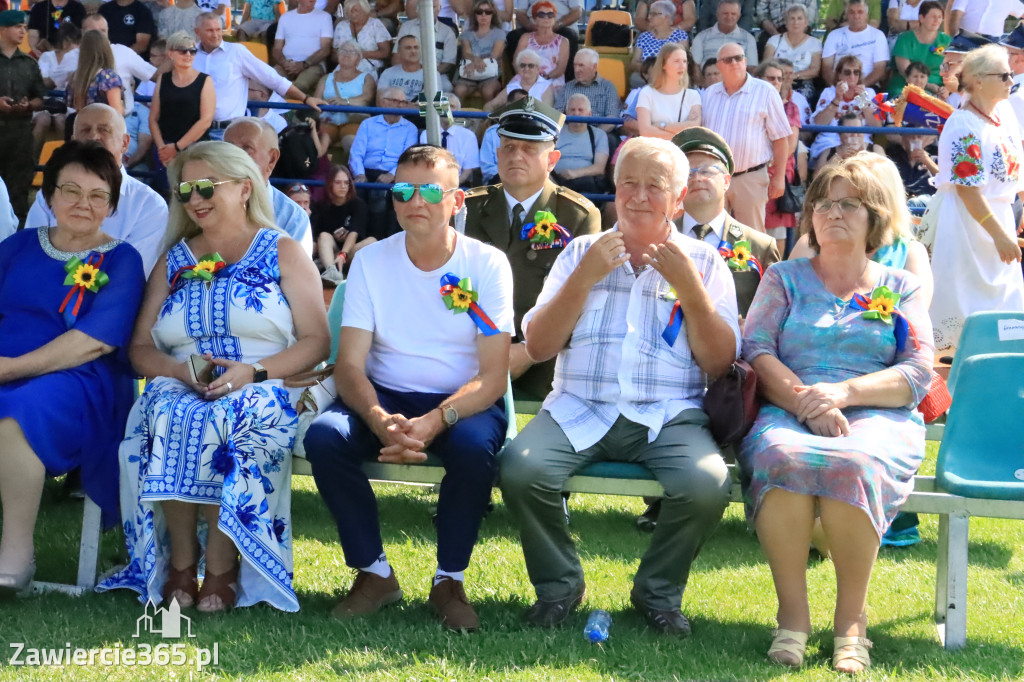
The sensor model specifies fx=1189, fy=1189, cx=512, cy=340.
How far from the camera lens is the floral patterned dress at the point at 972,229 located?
18.4 ft

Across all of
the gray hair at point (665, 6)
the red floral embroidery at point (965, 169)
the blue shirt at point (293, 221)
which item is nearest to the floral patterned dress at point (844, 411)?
the red floral embroidery at point (965, 169)

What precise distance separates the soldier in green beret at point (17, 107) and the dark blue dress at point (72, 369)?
544 cm

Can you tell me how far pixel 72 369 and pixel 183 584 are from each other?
872mm

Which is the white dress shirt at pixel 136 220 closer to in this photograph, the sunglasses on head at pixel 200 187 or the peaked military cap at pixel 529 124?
the sunglasses on head at pixel 200 187

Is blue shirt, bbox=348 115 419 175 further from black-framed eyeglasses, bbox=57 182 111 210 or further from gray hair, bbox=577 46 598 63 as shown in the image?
black-framed eyeglasses, bbox=57 182 111 210

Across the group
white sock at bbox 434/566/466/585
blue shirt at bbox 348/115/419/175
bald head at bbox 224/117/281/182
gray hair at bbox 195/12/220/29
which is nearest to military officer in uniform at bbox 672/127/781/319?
white sock at bbox 434/566/466/585

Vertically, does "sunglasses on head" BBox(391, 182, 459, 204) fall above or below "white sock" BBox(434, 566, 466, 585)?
above

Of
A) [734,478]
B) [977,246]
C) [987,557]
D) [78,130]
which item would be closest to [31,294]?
[78,130]

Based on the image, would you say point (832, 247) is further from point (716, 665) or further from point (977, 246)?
point (977, 246)

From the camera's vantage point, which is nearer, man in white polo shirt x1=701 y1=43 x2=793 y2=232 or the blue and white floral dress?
the blue and white floral dress

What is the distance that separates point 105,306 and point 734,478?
224 cm

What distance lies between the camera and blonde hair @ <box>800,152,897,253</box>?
3.84 meters

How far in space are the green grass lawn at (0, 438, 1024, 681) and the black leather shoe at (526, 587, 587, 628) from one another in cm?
5

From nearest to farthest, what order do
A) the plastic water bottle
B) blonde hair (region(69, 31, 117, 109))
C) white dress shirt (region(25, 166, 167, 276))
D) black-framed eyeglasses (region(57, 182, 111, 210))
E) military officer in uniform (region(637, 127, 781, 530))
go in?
the plastic water bottle → black-framed eyeglasses (region(57, 182, 111, 210)) → military officer in uniform (region(637, 127, 781, 530)) → white dress shirt (region(25, 166, 167, 276)) → blonde hair (region(69, 31, 117, 109))
